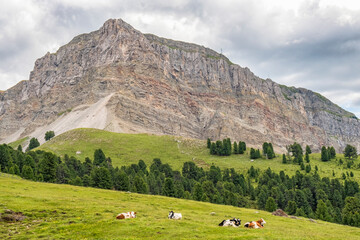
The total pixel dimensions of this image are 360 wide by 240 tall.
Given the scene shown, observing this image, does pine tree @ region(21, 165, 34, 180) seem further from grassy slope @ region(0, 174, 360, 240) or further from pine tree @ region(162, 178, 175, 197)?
grassy slope @ region(0, 174, 360, 240)

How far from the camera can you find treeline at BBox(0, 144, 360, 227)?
8625 centimetres

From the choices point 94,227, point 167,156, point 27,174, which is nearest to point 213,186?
point 27,174

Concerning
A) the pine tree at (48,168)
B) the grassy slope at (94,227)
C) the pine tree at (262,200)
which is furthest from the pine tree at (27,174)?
the pine tree at (262,200)

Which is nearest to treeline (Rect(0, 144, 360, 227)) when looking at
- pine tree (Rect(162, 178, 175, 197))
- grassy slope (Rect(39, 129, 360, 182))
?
pine tree (Rect(162, 178, 175, 197))

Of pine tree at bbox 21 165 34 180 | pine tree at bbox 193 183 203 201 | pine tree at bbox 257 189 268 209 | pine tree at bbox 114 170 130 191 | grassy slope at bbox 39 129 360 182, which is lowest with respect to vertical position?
pine tree at bbox 257 189 268 209

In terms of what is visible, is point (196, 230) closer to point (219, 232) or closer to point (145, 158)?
point (219, 232)

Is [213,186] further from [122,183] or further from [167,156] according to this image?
[167,156]

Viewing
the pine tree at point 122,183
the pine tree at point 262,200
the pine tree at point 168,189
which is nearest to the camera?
the pine tree at point 122,183

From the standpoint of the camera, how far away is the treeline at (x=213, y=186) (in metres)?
86.2

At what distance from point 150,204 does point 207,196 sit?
156 ft

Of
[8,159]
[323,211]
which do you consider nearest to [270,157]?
[323,211]

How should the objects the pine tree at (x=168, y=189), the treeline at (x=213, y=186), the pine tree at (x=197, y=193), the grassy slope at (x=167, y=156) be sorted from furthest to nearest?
the grassy slope at (x=167, y=156) < the pine tree at (x=168, y=189) < the pine tree at (x=197, y=193) < the treeline at (x=213, y=186)

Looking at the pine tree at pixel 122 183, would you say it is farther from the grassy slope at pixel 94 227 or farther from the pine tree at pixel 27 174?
the grassy slope at pixel 94 227

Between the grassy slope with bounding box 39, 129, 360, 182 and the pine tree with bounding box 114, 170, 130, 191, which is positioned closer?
the pine tree with bounding box 114, 170, 130, 191
